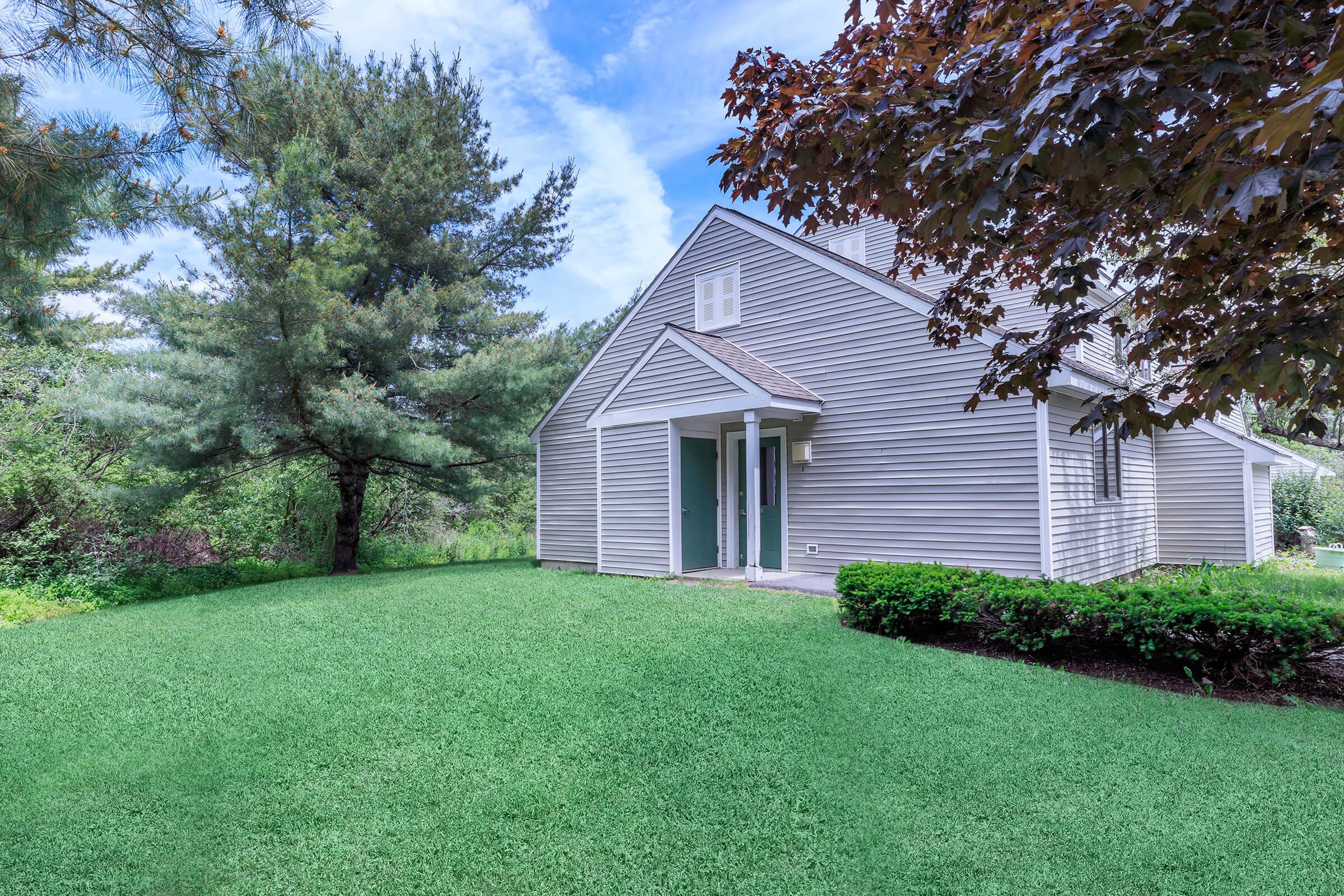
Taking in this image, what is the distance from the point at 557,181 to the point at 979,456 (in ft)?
35.6

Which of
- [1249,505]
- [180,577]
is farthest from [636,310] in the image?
[1249,505]

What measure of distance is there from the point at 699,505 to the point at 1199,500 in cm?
866

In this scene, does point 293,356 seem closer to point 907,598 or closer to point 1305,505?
point 907,598

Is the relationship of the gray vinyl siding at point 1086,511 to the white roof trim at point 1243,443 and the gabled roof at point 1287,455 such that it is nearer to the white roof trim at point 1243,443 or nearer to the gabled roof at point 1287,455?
the white roof trim at point 1243,443

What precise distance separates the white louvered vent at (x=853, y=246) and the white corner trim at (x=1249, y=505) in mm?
7136

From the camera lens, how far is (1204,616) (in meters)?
4.32

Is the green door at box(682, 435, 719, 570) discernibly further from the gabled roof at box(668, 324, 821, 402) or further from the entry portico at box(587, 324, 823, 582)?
the gabled roof at box(668, 324, 821, 402)

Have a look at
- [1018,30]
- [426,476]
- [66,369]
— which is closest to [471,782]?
[1018,30]

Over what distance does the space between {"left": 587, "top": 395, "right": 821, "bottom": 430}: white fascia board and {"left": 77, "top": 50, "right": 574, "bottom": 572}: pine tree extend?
2840mm

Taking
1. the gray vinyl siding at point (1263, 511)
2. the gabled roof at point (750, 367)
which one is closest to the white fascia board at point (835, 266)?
the gabled roof at point (750, 367)

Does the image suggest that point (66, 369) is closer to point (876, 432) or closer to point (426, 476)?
point (426, 476)

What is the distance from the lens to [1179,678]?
4.44 metres

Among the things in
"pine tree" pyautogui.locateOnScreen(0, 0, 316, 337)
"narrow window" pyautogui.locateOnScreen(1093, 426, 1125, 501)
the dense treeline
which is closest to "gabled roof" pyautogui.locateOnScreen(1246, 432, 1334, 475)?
"narrow window" pyautogui.locateOnScreen(1093, 426, 1125, 501)

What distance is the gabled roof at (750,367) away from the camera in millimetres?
8539
